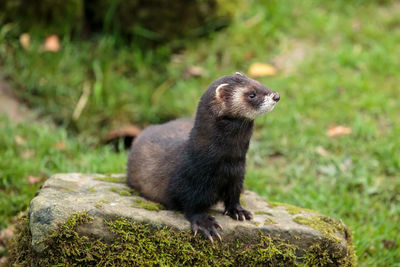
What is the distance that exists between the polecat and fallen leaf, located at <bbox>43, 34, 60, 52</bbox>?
4129 mm

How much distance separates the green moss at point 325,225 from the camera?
358 centimetres

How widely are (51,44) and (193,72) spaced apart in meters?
2.19

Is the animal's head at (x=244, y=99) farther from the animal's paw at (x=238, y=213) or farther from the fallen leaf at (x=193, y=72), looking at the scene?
the fallen leaf at (x=193, y=72)

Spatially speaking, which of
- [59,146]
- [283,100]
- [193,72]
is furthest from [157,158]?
[193,72]

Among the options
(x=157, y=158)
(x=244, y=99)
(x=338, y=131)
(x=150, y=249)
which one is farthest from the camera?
(x=338, y=131)

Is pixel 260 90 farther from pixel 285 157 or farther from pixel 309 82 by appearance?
pixel 309 82

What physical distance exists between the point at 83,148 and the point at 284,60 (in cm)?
358

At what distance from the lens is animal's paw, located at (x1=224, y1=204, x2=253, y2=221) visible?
12.1ft

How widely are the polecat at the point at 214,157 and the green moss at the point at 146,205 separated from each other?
0.07 meters

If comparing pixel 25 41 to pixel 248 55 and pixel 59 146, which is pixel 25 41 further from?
pixel 248 55

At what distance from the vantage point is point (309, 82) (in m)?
7.26

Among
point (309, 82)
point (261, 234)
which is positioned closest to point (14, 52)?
point (309, 82)

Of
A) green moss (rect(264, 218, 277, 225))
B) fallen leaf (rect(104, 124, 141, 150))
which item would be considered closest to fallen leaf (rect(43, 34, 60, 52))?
fallen leaf (rect(104, 124, 141, 150))

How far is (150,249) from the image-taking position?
11.1 ft
